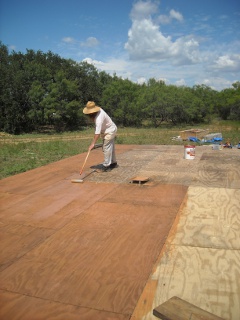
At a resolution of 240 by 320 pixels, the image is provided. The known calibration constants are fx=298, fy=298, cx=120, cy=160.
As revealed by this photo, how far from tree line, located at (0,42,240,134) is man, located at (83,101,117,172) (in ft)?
72.5

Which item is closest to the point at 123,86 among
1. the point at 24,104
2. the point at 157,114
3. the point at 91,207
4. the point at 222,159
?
the point at 157,114

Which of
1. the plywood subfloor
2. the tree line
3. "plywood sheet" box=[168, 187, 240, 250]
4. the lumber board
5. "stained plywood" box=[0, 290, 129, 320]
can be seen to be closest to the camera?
the lumber board

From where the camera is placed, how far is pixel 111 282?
235 centimetres

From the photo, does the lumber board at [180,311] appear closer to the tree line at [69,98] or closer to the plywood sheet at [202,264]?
the plywood sheet at [202,264]

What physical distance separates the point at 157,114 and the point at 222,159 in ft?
89.0

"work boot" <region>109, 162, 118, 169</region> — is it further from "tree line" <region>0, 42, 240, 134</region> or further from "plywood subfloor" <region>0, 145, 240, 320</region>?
"tree line" <region>0, 42, 240, 134</region>

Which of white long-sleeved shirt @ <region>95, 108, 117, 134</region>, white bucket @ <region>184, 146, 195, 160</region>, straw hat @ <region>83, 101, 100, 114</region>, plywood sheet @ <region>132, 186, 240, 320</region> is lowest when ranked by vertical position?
plywood sheet @ <region>132, 186, 240, 320</region>

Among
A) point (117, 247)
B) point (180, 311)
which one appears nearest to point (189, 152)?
point (117, 247)

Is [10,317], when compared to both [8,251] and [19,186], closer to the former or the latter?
[8,251]

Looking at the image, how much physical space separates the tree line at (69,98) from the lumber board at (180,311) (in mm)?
26689

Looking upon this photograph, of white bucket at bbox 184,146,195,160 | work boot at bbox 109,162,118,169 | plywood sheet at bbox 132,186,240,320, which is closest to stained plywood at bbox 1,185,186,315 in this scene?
plywood sheet at bbox 132,186,240,320

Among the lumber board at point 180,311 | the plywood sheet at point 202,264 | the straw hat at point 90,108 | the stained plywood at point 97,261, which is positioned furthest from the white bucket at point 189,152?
the lumber board at point 180,311

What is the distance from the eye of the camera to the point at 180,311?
191 cm

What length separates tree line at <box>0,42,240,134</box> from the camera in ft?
90.5
